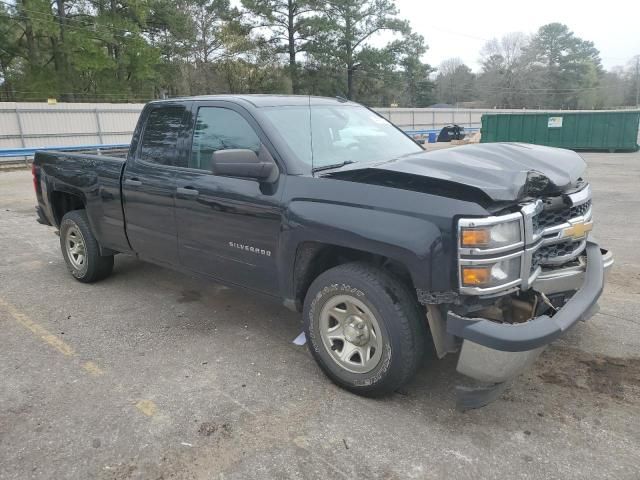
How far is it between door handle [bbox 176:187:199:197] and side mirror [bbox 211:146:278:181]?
68 centimetres

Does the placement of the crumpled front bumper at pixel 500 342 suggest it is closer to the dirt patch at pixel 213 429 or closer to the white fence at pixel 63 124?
the dirt patch at pixel 213 429

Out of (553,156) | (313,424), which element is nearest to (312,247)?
(313,424)

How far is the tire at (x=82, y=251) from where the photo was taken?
17.6ft

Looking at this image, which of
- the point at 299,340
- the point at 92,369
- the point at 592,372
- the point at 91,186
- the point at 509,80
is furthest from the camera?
the point at 509,80

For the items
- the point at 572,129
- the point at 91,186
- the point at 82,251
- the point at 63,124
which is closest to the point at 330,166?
the point at 91,186

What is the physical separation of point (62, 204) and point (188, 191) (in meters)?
2.60

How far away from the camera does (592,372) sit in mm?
3479

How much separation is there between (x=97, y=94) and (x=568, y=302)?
Result: 130 ft

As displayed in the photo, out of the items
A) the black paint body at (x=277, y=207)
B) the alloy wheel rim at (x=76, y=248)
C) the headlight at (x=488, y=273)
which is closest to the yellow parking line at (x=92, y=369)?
the black paint body at (x=277, y=207)

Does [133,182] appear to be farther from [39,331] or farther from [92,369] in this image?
[92,369]

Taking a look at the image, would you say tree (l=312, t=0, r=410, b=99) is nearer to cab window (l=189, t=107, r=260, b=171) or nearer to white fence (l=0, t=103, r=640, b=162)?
white fence (l=0, t=103, r=640, b=162)

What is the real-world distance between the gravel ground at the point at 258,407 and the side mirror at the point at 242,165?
1.37 m

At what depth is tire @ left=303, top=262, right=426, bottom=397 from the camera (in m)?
2.93

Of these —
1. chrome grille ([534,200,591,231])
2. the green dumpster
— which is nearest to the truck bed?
chrome grille ([534,200,591,231])
